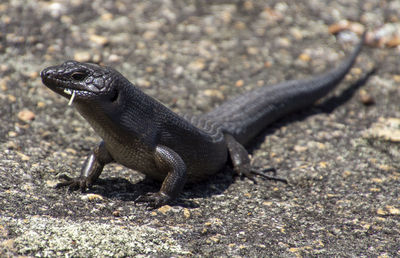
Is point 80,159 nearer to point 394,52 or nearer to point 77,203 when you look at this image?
point 77,203

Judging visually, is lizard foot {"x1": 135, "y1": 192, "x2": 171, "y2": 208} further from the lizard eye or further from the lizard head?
Answer: the lizard eye

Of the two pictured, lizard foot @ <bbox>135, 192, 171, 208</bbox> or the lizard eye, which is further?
lizard foot @ <bbox>135, 192, 171, 208</bbox>

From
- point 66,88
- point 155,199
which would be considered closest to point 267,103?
point 155,199

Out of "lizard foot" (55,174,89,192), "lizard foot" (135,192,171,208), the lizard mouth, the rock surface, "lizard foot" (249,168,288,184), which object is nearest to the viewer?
the rock surface

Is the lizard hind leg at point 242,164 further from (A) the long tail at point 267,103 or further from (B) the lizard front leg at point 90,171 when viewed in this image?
(B) the lizard front leg at point 90,171

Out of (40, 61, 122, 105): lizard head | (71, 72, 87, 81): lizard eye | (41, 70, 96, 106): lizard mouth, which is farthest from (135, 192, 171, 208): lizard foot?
(71, 72, 87, 81): lizard eye

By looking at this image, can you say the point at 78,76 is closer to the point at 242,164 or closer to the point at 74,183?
the point at 74,183

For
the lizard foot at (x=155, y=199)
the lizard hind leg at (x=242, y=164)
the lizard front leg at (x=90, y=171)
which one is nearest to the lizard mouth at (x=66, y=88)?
the lizard front leg at (x=90, y=171)
